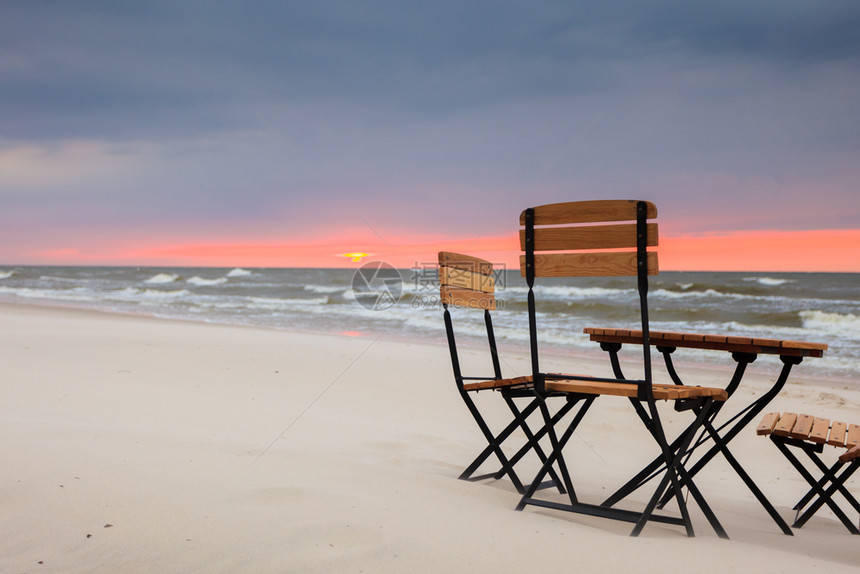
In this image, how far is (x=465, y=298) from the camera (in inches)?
136

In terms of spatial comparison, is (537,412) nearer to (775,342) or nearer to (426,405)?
(426,405)

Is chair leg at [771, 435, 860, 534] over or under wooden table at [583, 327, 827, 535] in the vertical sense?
under

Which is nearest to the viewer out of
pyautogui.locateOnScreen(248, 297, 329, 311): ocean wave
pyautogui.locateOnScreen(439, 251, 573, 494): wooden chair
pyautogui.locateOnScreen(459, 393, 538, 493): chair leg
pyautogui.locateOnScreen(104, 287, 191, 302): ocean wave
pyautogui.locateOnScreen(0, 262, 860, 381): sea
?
pyautogui.locateOnScreen(439, 251, 573, 494): wooden chair

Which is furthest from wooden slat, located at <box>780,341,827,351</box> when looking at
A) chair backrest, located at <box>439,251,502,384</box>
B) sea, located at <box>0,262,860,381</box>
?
sea, located at <box>0,262,860,381</box>

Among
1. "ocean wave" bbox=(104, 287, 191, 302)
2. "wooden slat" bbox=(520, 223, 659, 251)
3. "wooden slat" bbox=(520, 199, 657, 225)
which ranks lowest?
"ocean wave" bbox=(104, 287, 191, 302)

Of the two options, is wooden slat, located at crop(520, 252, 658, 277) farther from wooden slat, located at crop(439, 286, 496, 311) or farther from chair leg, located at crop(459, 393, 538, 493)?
chair leg, located at crop(459, 393, 538, 493)

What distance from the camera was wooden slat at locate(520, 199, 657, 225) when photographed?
2670 mm

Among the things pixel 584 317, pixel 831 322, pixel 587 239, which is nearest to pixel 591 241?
pixel 587 239

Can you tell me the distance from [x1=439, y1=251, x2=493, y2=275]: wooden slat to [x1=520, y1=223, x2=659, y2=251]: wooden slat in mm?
513

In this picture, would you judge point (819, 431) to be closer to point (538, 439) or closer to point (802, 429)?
point (802, 429)

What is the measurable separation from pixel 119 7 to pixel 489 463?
12.3m

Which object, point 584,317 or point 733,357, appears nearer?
point 733,357

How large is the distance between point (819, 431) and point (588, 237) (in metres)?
1.54

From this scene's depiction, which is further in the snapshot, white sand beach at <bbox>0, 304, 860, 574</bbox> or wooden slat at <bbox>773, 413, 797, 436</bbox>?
wooden slat at <bbox>773, 413, 797, 436</bbox>
